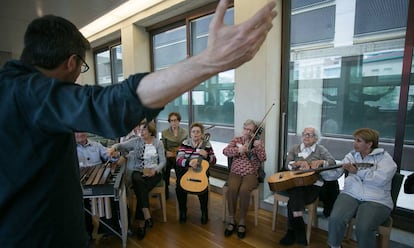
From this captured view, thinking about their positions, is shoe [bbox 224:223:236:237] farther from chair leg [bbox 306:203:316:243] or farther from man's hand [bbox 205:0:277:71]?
man's hand [bbox 205:0:277:71]

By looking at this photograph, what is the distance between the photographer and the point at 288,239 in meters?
2.25

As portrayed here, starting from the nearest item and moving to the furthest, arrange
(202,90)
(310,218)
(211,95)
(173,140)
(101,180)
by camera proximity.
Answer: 1. (101,180)
2. (310,218)
3. (173,140)
4. (211,95)
5. (202,90)

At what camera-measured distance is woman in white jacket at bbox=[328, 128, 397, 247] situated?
184 cm

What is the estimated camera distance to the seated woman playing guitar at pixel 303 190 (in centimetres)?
224

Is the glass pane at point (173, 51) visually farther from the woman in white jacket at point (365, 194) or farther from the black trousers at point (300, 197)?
the woman in white jacket at point (365, 194)

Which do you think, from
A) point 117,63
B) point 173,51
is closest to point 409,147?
point 173,51

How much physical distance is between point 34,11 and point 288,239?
3297 mm

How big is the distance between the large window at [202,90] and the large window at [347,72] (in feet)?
3.06

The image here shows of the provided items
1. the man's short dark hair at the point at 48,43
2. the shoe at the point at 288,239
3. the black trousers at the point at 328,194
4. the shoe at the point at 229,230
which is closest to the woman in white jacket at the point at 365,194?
the black trousers at the point at 328,194

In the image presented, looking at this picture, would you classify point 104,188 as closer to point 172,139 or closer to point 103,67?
point 172,139

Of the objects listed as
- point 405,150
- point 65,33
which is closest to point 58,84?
point 65,33

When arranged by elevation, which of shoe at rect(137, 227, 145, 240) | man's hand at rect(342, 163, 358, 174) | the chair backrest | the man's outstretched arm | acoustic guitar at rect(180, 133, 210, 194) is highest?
the man's outstretched arm

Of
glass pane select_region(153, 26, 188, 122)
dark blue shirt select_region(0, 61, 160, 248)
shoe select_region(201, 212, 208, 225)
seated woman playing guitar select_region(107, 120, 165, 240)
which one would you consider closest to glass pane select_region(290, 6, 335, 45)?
glass pane select_region(153, 26, 188, 122)

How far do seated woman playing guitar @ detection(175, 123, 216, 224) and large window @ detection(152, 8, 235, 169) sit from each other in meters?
0.85
